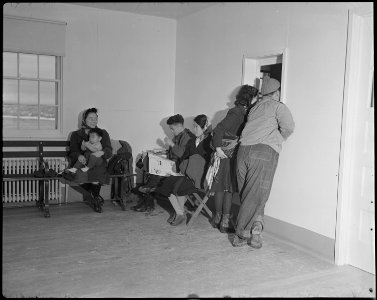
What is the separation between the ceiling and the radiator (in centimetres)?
227

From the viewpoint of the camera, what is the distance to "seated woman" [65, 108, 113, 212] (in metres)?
6.02

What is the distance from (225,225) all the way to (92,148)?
2.11 m

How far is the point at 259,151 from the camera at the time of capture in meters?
4.65

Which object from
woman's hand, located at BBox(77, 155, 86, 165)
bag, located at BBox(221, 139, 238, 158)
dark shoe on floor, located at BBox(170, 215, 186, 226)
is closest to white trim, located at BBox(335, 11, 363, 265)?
bag, located at BBox(221, 139, 238, 158)

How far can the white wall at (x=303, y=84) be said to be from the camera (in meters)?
4.43

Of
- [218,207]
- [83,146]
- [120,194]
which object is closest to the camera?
[218,207]

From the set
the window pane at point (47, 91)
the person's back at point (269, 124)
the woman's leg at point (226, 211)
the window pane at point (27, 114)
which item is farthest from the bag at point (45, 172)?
the window pane at point (27, 114)

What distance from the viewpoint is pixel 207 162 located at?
5520 millimetres

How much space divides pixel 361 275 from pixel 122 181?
3464mm

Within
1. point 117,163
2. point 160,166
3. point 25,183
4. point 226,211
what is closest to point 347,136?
point 226,211

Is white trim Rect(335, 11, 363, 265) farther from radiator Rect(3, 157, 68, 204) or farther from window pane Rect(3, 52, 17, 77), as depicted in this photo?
window pane Rect(3, 52, 17, 77)

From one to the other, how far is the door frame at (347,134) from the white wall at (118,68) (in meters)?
3.67

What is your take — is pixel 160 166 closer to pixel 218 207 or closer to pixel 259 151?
pixel 218 207

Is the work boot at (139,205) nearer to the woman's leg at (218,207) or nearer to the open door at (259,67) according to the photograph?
the woman's leg at (218,207)
